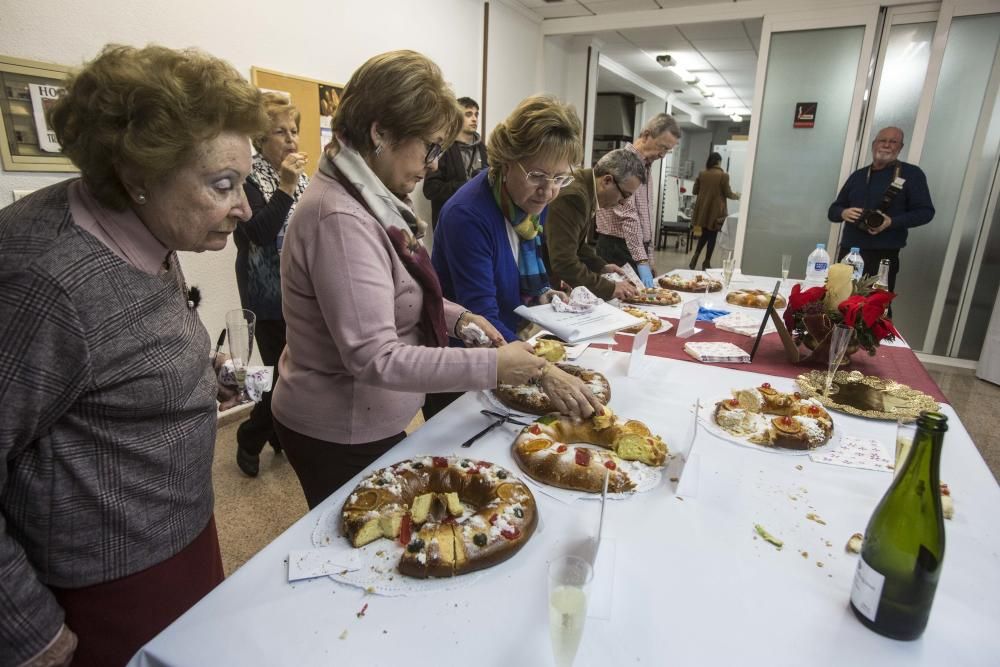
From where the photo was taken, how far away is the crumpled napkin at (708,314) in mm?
2264

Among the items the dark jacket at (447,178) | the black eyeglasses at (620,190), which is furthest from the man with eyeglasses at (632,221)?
the dark jacket at (447,178)

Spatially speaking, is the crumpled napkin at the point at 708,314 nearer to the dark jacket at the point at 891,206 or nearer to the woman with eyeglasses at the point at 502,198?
the woman with eyeglasses at the point at 502,198

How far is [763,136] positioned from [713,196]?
114 inches

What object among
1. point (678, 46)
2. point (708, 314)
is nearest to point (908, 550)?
point (708, 314)

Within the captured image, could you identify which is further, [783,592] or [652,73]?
[652,73]

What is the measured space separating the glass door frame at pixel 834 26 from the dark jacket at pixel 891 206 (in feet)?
1.54

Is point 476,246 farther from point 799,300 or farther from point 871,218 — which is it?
point 871,218

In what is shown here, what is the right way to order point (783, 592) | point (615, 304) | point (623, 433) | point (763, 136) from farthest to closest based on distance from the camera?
point (763, 136)
point (615, 304)
point (623, 433)
point (783, 592)

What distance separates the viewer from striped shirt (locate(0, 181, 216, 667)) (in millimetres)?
672

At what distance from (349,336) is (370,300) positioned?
7 cm

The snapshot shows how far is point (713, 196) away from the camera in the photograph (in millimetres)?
7578

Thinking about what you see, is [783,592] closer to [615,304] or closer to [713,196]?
[615,304]

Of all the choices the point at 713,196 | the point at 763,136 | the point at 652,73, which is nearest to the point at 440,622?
the point at 763,136

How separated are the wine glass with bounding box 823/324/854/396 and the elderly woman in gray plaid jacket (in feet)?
4.64
